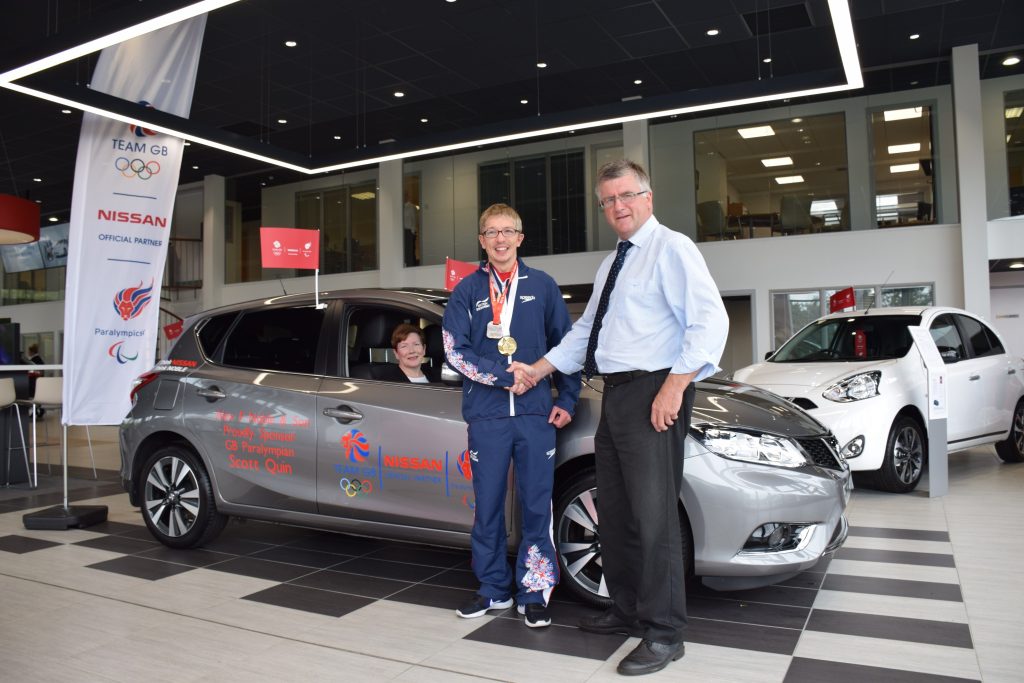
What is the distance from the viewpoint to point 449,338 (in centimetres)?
309

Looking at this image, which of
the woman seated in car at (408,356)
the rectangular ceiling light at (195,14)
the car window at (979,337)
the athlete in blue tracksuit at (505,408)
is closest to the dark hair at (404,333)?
the woman seated in car at (408,356)

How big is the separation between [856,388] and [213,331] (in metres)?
4.30

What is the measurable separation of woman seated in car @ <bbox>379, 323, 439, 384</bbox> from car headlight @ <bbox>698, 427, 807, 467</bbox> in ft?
4.55

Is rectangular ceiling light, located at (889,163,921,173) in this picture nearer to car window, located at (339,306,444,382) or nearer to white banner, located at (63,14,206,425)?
white banner, located at (63,14,206,425)

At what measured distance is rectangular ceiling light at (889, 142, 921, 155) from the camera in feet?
40.1

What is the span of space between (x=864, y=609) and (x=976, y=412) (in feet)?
13.1

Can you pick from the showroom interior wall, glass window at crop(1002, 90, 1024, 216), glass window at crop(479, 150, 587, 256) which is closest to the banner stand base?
the showroom interior wall

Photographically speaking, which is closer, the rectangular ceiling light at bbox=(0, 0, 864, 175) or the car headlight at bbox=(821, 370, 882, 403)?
the rectangular ceiling light at bbox=(0, 0, 864, 175)

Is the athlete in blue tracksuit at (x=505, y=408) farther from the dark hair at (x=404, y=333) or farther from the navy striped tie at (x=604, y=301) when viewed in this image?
the dark hair at (x=404, y=333)

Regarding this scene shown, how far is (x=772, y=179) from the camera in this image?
12.8 meters

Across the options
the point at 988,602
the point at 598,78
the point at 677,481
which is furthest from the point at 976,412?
the point at 598,78

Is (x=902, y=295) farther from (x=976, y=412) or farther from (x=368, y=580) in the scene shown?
(x=368, y=580)

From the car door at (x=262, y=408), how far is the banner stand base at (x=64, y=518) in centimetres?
146

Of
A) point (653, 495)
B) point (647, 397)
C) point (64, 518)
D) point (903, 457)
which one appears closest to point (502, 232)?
point (647, 397)
